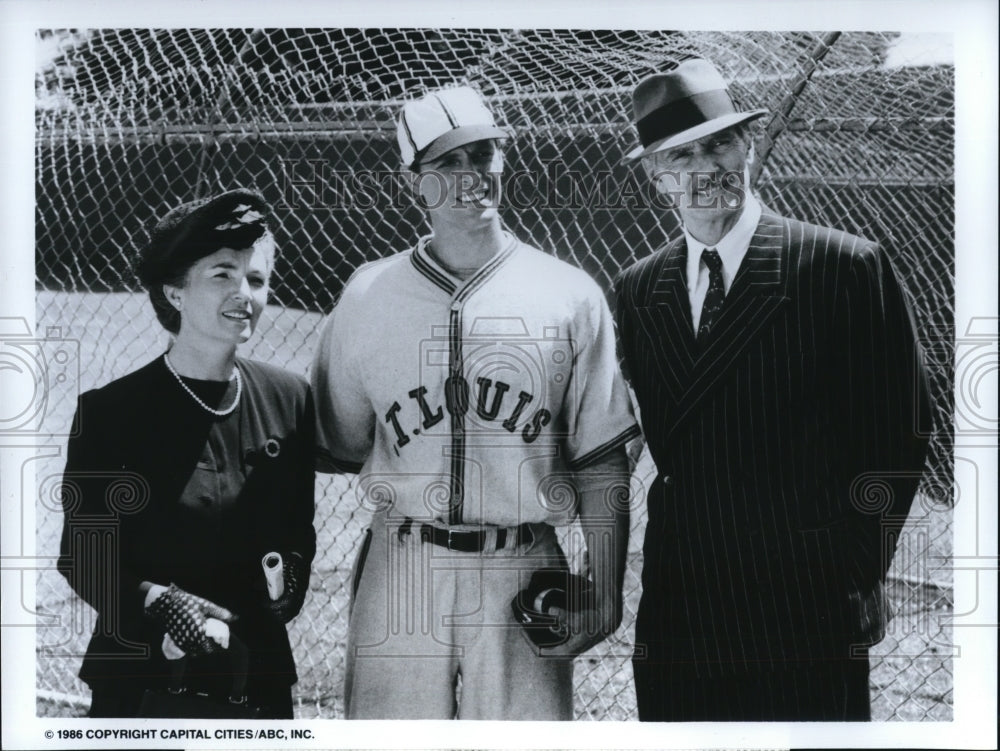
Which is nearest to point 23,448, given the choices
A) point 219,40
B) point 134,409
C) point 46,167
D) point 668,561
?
point 134,409

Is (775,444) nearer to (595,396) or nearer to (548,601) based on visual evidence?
(595,396)

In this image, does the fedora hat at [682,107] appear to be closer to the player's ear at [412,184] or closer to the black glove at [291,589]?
the player's ear at [412,184]

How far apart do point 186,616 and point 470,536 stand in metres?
0.89

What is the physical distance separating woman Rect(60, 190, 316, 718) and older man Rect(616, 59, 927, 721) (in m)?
1.10

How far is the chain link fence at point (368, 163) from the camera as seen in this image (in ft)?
10.7

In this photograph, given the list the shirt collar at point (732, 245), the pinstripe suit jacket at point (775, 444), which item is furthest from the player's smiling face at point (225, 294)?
the shirt collar at point (732, 245)

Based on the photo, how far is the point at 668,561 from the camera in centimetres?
326

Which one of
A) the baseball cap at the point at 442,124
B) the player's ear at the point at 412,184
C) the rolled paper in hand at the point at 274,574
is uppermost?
the baseball cap at the point at 442,124

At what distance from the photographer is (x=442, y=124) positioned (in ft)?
10.6

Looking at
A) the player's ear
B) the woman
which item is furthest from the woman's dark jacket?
the player's ear

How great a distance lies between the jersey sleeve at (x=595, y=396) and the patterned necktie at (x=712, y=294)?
276 millimetres

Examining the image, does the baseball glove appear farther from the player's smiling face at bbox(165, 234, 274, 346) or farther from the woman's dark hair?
the woman's dark hair

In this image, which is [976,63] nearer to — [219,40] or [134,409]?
[219,40]

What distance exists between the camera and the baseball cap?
10.6 ft
